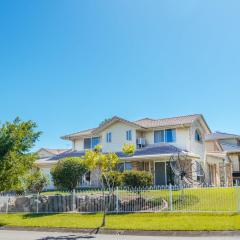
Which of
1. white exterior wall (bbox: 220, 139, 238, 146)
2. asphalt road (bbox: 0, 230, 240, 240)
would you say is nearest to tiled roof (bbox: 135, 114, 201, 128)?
white exterior wall (bbox: 220, 139, 238, 146)

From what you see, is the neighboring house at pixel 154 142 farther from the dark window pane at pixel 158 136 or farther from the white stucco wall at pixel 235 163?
the white stucco wall at pixel 235 163

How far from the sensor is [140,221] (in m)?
18.3

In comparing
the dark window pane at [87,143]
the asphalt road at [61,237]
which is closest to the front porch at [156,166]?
the dark window pane at [87,143]

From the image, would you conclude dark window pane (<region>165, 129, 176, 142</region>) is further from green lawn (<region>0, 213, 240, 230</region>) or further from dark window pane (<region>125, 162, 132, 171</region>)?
green lawn (<region>0, 213, 240, 230</region>)

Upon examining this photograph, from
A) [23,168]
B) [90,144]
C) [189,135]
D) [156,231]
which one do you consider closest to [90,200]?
[23,168]

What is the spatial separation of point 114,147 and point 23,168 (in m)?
17.9

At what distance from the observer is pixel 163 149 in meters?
34.0

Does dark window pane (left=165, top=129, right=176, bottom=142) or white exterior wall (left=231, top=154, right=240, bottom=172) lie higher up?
dark window pane (left=165, top=129, right=176, bottom=142)

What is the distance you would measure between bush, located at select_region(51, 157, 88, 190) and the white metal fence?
4.16 meters

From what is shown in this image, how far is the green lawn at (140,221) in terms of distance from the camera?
16266 mm

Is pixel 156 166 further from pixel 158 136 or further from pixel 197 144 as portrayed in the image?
pixel 197 144

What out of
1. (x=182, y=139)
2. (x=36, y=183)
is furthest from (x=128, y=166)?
(x=36, y=183)

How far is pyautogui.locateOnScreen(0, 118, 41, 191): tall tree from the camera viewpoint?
17625 millimetres

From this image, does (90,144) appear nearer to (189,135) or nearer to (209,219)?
(189,135)
